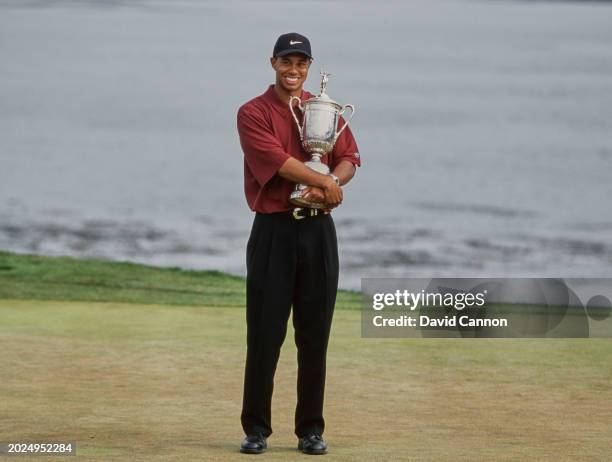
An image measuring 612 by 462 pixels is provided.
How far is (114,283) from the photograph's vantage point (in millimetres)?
11312

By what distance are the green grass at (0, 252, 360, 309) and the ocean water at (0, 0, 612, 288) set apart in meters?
0.27

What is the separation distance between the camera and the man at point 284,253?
15.0 ft

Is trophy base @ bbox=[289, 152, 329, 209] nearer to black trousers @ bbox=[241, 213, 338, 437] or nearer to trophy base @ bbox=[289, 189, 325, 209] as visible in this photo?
trophy base @ bbox=[289, 189, 325, 209]

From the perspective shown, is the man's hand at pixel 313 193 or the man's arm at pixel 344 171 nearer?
the man's hand at pixel 313 193

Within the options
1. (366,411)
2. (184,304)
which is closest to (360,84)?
(184,304)

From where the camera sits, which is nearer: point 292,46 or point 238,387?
point 292,46

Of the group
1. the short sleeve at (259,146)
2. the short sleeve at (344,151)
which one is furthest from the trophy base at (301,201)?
the short sleeve at (344,151)

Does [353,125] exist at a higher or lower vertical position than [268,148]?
higher

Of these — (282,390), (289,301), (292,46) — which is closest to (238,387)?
(282,390)

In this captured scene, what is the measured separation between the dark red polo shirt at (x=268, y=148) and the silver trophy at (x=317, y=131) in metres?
0.07

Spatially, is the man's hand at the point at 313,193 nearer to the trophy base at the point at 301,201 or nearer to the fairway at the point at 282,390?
the trophy base at the point at 301,201

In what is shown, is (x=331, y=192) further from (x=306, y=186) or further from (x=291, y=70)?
(x=291, y=70)

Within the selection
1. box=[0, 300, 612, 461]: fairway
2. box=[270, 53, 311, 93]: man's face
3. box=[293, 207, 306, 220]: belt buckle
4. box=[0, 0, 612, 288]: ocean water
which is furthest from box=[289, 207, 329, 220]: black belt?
box=[0, 0, 612, 288]: ocean water

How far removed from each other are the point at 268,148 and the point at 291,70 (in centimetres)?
32
